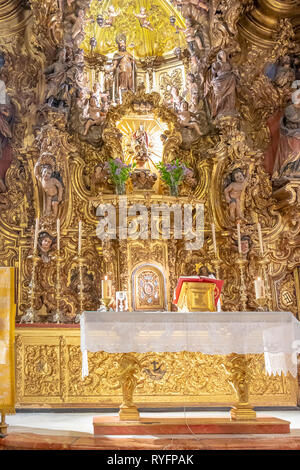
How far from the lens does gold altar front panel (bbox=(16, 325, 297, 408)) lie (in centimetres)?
657

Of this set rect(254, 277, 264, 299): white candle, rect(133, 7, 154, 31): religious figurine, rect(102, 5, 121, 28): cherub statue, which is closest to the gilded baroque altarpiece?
rect(102, 5, 121, 28): cherub statue

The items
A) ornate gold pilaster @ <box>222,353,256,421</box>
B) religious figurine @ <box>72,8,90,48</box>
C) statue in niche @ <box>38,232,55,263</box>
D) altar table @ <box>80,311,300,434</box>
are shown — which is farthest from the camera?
religious figurine @ <box>72,8,90,48</box>

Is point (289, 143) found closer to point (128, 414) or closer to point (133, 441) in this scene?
point (128, 414)

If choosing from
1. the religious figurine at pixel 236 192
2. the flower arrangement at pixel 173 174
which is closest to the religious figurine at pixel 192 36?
the flower arrangement at pixel 173 174

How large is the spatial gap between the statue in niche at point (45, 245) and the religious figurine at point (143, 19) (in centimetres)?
517

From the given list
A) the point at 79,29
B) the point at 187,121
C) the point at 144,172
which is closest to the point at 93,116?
the point at 144,172

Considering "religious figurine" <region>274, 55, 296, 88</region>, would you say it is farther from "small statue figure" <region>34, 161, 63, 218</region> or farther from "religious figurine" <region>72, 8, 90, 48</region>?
"small statue figure" <region>34, 161, 63, 218</region>

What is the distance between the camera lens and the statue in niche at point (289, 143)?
8523mm

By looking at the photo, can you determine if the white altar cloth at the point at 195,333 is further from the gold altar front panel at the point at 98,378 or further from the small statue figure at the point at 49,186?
the small statue figure at the point at 49,186

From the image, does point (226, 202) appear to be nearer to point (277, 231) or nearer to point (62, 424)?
point (277, 231)

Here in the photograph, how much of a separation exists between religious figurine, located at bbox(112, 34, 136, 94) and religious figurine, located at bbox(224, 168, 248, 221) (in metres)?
2.65

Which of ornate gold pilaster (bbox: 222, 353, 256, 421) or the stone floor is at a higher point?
ornate gold pilaster (bbox: 222, 353, 256, 421)

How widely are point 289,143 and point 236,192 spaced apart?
1376 mm
